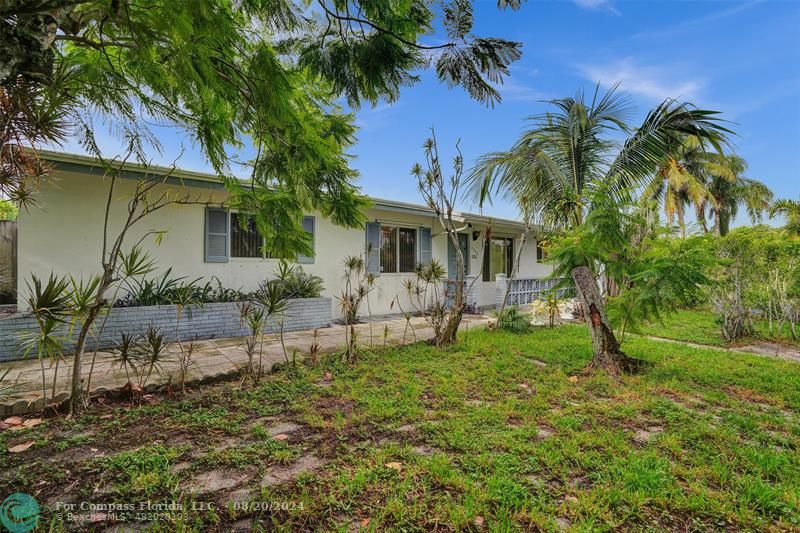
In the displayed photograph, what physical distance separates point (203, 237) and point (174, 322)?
6.24 feet

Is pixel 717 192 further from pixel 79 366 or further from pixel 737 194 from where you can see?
pixel 79 366

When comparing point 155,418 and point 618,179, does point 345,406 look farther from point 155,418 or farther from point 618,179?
point 618,179

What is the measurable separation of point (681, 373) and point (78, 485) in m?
6.50

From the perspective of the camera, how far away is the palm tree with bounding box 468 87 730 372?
5.01 m

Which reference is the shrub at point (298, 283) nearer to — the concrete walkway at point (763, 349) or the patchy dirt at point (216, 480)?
the patchy dirt at point (216, 480)

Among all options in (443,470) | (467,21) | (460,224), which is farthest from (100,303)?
(460,224)

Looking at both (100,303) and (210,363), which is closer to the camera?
(100,303)

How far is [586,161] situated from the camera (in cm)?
615

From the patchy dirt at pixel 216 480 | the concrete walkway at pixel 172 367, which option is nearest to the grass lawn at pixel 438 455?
the patchy dirt at pixel 216 480

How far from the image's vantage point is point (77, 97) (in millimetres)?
3604

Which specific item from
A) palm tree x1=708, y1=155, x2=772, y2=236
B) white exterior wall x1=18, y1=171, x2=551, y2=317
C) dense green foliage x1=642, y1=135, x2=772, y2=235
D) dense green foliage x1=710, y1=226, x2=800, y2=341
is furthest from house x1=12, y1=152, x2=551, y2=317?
palm tree x1=708, y1=155, x2=772, y2=236

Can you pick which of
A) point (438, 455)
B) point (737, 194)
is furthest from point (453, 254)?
point (737, 194)

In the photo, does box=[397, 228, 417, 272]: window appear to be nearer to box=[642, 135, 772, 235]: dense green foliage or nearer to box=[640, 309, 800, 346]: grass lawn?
box=[640, 309, 800, 346]: grass lawn

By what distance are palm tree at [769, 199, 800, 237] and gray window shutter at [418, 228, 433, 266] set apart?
11.2 m
